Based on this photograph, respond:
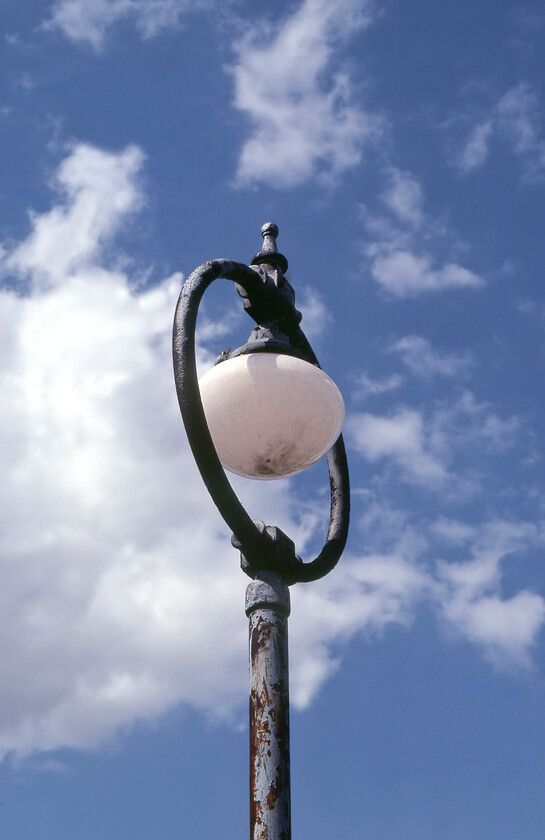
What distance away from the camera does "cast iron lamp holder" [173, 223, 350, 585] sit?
3.70 m

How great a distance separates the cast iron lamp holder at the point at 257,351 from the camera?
12.1ft

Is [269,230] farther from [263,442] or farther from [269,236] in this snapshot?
[263,442]

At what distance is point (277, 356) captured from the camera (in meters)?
4.07

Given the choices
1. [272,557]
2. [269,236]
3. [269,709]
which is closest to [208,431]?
[272,557]

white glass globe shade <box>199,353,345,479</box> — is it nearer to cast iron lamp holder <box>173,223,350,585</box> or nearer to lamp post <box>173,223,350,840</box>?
lamp post <box>173,223,350,840</box>

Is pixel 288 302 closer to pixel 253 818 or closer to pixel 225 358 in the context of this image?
pixel 225 358

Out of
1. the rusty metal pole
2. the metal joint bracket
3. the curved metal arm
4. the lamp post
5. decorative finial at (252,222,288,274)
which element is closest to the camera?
the rusty metal pole

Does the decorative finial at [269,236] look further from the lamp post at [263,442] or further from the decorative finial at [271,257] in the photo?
the lamp post at [263,442]

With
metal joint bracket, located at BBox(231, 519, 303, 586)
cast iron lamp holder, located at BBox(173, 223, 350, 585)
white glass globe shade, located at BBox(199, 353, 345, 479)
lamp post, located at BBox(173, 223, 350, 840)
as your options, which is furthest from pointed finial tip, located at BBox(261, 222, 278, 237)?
metal joint bracket, located at BBox(231, 519, 303, 586)

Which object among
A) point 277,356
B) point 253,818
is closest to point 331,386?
point 277,356

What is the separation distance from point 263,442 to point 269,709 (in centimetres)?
109

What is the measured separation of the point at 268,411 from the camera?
394 cm

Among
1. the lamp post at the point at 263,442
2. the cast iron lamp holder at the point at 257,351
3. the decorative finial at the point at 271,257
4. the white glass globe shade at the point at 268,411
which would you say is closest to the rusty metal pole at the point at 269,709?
the lamp post at the point at 263,442

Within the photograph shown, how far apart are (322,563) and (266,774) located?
3.89ft
